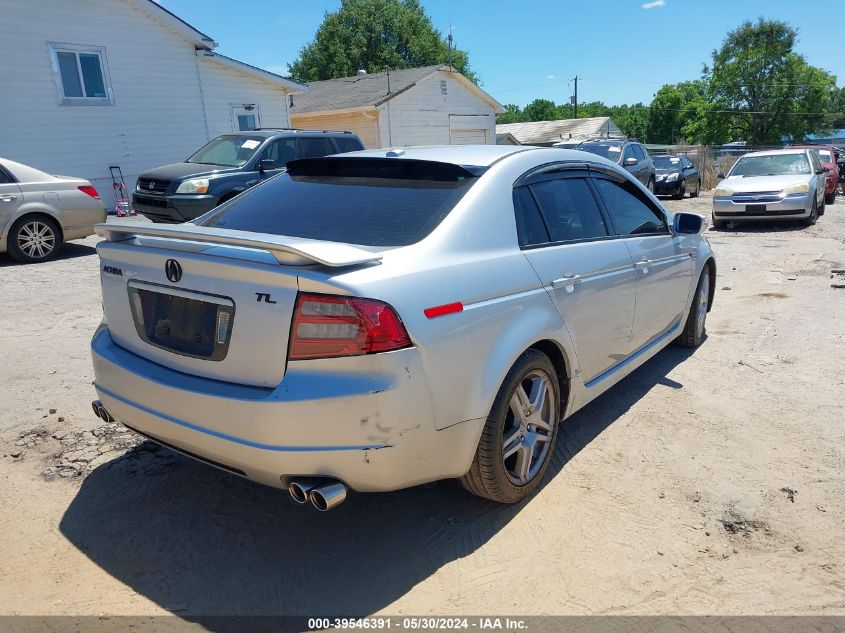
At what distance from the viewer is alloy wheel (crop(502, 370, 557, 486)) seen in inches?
122

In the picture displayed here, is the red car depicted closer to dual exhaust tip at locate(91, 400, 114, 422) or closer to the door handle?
the door handle

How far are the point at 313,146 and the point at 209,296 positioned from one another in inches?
382

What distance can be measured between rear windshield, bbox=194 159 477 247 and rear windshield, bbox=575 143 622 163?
13920 millimetres

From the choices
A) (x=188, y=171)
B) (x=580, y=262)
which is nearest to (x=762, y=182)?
(x=188, y=171)

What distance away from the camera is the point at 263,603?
253cm

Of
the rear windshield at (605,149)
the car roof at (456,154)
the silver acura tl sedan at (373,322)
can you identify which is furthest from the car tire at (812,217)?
the car roof at (456,154)

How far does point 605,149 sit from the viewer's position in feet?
54.5

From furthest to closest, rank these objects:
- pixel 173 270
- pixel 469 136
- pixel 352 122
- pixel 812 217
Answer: pixel 469 136
pixel 352 122
pixel 812 217
pixel 173 270

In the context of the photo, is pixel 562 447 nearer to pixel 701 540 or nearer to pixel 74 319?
pixel 701 540

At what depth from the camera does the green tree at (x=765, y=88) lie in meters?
60.1

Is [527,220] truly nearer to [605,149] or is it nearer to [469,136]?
[605,149]

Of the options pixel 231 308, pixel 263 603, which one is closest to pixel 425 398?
pixel 231 308

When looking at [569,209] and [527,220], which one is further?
[569,209]

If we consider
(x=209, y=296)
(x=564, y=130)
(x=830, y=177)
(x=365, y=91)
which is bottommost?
(x=830, y=177)
